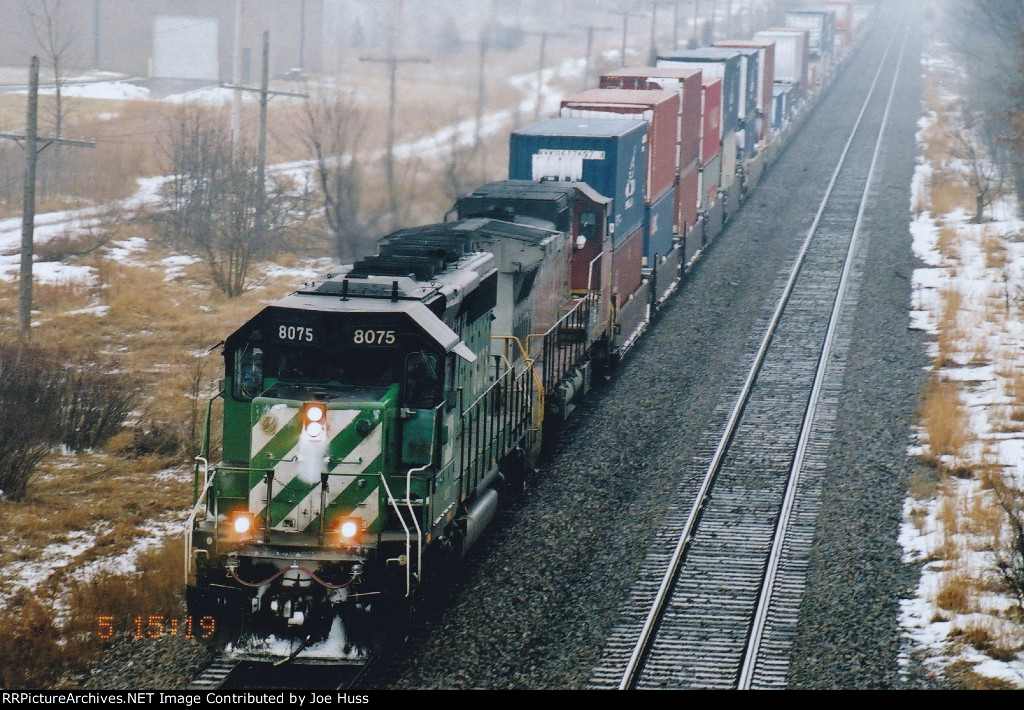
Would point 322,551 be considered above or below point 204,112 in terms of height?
below

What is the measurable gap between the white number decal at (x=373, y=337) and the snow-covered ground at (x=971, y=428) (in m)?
5.75

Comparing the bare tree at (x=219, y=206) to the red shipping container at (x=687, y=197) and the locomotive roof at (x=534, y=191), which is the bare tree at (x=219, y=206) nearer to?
the red shipping container at (x=687, y=197)

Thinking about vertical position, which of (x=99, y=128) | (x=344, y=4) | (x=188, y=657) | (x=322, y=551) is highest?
(x=344, y=4)

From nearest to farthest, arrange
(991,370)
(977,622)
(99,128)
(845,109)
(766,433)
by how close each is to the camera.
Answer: (977,622) < (766,433) < (991,370) < (99,128) < (845,109)

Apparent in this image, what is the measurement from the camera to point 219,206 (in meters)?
37.3

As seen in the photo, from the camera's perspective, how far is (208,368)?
23.6 meters

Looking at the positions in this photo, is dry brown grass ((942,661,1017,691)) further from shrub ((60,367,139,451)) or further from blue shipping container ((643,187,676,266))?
blue shipping container ((643,187,676,266))

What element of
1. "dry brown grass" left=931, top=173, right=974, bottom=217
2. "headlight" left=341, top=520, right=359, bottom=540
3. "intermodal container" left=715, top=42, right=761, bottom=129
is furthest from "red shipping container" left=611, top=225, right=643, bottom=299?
"dry brown grass" left=931, top=173, right=974, bottom=217

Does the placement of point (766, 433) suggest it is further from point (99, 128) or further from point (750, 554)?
point (99, 128)

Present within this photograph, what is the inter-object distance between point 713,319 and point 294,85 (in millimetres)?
46867

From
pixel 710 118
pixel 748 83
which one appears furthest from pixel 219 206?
pixel 748 83

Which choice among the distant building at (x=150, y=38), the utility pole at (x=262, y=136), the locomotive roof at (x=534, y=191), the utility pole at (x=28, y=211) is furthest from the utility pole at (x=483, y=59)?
the locomotive roof at (x=534, y=191)

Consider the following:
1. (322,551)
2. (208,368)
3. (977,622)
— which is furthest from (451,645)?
(208,368)

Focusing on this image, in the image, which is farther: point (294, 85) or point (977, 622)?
point (294, 85)
